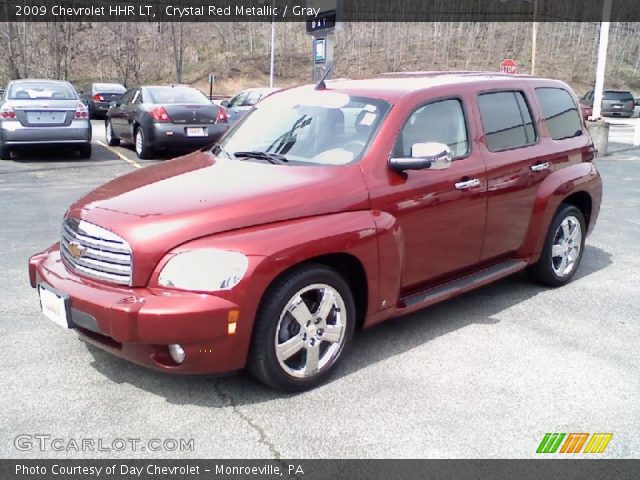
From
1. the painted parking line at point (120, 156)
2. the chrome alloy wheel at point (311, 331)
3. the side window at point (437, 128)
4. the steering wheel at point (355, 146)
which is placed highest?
the side window at point (437, 128)

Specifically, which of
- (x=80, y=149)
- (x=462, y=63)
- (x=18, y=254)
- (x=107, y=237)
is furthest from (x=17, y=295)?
(x=462, y=63)

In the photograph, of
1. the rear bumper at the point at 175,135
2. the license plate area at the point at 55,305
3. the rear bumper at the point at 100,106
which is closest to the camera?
the license plate area at the point at 55,305

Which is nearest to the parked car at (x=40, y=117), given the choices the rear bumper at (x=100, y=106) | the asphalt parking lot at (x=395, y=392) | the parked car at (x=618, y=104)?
the asphalt parking lot at (x=395, y=392)

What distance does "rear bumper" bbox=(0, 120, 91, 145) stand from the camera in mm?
12125

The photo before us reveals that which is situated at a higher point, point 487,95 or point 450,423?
point 487,95

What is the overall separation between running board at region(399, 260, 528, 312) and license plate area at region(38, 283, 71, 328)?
1.98m

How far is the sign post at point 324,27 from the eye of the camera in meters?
14.1

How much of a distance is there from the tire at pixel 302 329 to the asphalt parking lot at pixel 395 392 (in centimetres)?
14

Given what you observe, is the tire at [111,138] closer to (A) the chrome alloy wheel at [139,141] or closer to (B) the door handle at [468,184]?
(A) the chrome alloy wheel at [139,141]

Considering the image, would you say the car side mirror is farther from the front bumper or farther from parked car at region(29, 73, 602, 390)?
the front bumper

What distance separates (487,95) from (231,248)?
8.39 ft

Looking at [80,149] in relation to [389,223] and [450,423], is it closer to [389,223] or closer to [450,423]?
[389,223]

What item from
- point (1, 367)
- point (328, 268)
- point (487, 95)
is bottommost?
point (1, 367)
